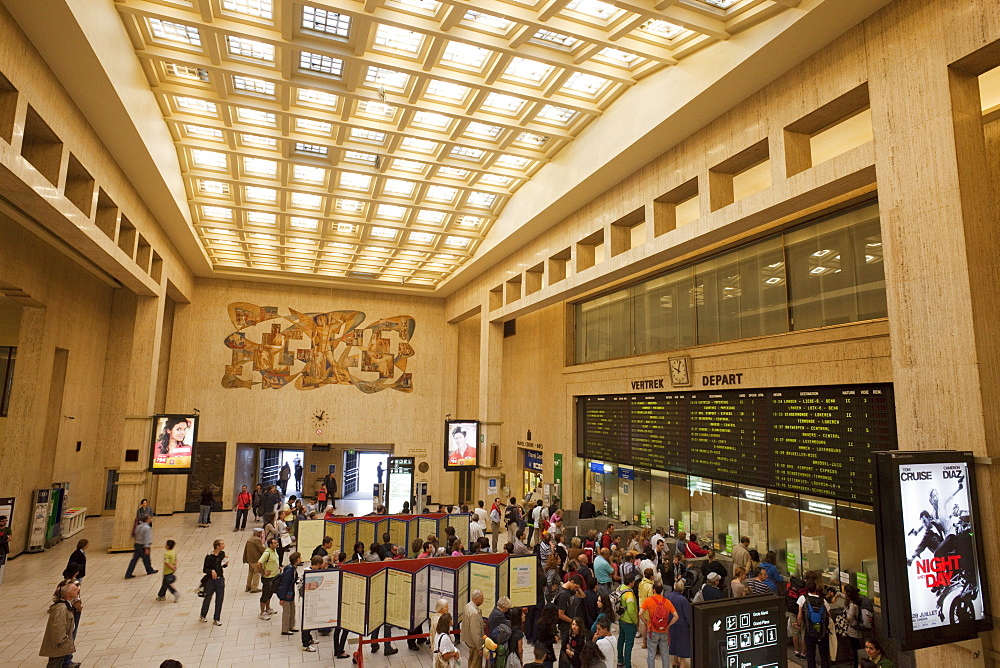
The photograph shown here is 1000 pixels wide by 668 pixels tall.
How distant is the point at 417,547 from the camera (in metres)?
10.9

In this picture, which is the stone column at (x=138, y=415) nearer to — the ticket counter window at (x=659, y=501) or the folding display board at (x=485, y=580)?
the folding display board at (x=485, y=580)

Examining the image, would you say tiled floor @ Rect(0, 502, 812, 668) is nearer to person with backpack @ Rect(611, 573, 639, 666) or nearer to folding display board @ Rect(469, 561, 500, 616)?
person with backpack @ Rect(611, 573, 639, 666)

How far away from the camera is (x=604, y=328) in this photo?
16688 mm

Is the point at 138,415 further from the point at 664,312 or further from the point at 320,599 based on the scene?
the point at 664,312

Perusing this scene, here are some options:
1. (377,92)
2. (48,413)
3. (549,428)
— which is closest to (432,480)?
(549,428)

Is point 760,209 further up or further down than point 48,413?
further up

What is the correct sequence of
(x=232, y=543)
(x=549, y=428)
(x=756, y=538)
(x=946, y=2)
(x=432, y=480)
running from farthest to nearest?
(x=432, y=480) → (x=549, y=428) → (x=232, y=543) → (x=756, y=538) → (x=946, y=2)

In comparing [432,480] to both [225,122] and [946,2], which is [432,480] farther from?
[946,2]

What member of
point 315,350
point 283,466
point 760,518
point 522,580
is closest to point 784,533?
A: point 760,518

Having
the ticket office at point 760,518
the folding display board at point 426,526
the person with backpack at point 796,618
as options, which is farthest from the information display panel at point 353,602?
the ticket office at point 760,518

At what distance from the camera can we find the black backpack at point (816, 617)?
764 cm

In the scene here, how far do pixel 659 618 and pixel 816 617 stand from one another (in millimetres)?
2158

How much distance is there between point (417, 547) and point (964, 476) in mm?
8580

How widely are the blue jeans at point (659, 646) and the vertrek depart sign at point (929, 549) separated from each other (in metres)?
3.52
